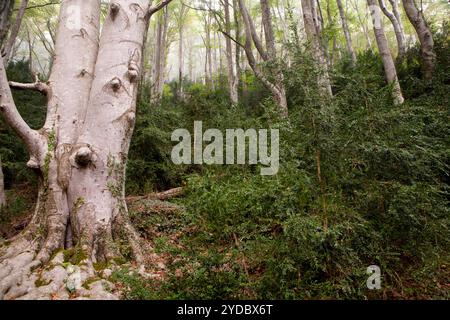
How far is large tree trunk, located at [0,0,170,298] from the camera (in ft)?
9.95

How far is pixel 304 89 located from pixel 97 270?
2566 millimetres

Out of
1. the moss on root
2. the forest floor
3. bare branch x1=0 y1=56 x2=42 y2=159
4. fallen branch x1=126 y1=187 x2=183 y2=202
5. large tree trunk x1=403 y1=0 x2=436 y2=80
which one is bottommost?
the forest floor

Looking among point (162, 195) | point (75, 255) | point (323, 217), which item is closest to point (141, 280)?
point (75, 255)

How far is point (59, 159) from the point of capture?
10.9 feet

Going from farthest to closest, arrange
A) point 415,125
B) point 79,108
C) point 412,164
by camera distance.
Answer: point 79,108 → point 415,125 → point 412,164

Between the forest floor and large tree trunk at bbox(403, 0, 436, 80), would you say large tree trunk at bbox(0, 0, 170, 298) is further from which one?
large tree trunk at bbox(403, 0, 436, 80)

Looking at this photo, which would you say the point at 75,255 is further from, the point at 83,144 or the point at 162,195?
the point at 162,195

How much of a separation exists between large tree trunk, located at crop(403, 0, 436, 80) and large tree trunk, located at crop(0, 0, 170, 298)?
18.6ft

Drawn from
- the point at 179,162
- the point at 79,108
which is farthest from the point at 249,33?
the point at 79,108

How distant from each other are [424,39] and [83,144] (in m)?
6.85

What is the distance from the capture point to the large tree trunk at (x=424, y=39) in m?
6.19

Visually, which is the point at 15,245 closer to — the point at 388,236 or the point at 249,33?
the point at 388,236

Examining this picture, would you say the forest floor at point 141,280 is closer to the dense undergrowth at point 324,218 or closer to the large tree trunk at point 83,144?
the dense undergrowth at point 324,218

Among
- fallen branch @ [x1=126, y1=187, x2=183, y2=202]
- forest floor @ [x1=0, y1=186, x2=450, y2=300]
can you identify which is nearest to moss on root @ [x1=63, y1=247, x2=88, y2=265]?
forest floor @ [x1=0, y1=186, x2=450, y2=300]
